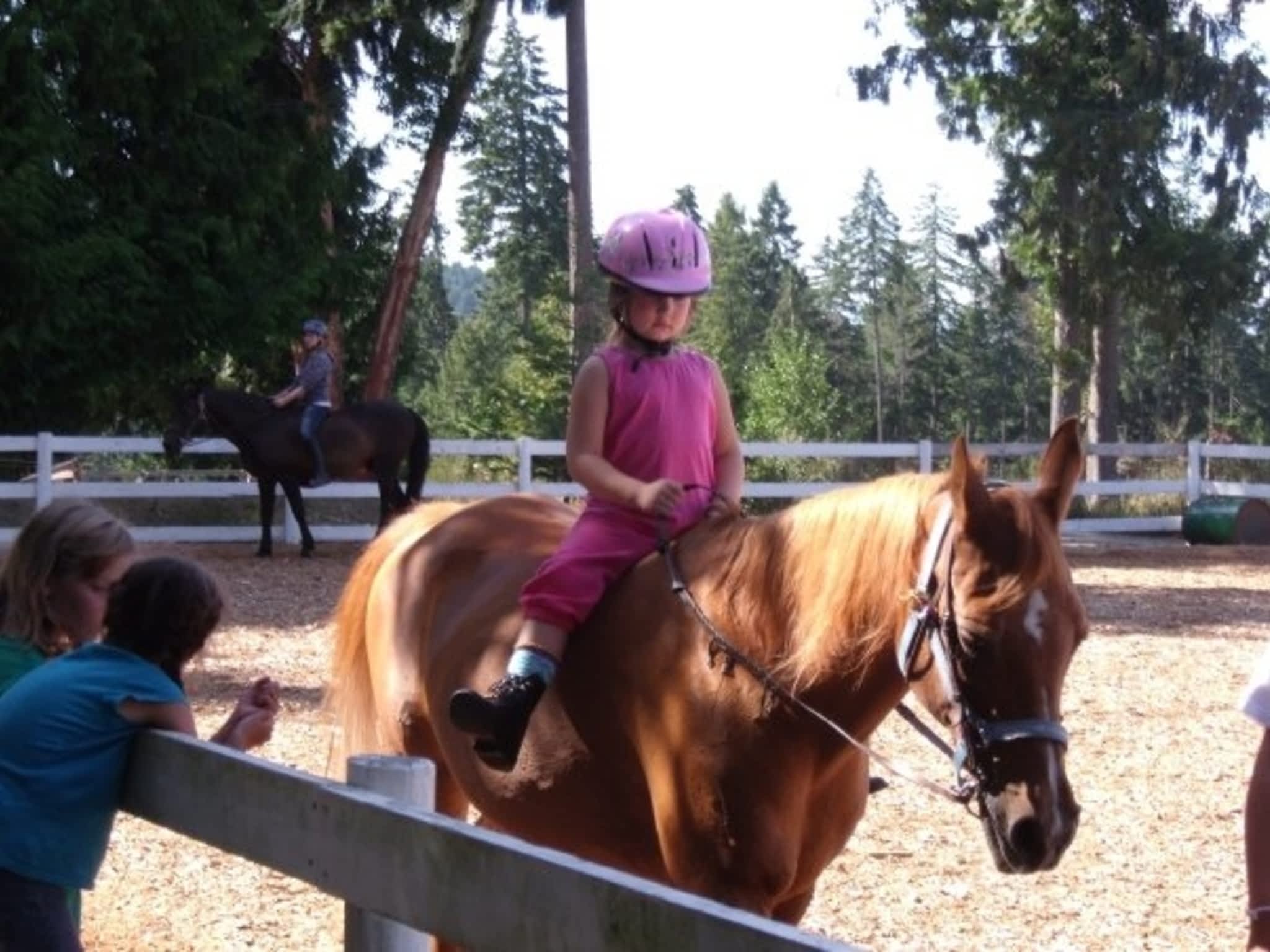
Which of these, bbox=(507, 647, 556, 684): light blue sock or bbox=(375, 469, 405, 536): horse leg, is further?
bbox=(375, 469, 405, 536): horse leg

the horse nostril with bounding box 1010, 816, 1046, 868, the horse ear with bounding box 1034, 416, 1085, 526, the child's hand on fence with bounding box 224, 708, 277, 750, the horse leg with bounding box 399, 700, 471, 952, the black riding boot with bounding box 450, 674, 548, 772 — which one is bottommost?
the horse leg with bounding box 399, 700, 471, 952

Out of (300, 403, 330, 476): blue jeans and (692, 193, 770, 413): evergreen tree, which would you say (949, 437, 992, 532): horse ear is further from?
(692, 193, 770, 413): evergreen tree

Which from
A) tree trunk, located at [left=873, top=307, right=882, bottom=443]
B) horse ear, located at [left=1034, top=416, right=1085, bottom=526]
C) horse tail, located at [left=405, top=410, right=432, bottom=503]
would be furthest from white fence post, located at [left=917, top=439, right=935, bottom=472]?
tree trunk, located at [left=873, top=307, right=882, bottom=443]

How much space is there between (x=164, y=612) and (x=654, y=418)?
1470 millimetres

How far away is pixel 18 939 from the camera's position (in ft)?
10.7

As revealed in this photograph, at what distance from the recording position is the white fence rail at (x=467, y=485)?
20156 mm

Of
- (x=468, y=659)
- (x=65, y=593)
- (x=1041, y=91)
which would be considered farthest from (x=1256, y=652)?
(x=1041, y=91)

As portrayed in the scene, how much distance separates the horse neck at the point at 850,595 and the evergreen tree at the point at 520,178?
241ft

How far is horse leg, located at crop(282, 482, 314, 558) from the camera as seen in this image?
19641 millimetres

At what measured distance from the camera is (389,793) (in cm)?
281

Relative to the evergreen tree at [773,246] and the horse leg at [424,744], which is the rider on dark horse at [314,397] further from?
the evergreen tree at [773,246]

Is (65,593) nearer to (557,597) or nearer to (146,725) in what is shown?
(146,725)

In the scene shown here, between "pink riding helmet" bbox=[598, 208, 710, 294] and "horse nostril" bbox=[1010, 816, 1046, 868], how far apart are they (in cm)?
159

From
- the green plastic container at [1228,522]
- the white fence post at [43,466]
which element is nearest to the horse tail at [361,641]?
the white fence post at [43,466]
